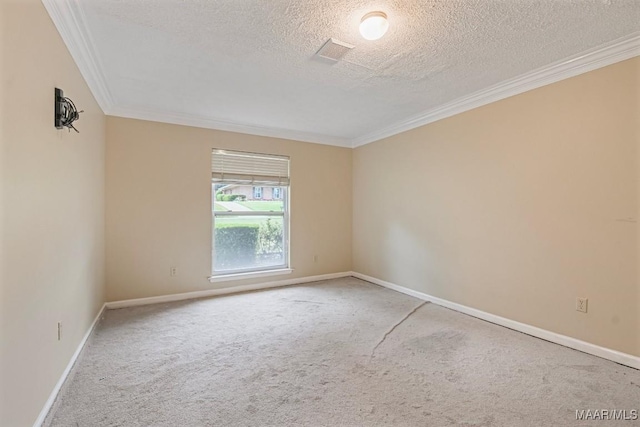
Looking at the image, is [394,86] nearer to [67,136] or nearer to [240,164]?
[240,164]

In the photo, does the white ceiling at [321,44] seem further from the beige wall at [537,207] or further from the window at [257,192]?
the window at [257,192]

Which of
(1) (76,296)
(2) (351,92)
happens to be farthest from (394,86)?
(1) (76,296)

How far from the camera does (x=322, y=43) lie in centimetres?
221

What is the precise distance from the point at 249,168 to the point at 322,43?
2494 mm

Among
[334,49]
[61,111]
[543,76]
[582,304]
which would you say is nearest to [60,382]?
[61,111]

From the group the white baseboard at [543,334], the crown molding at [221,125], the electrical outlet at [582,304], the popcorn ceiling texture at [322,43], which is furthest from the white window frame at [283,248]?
the electrical outlet at [582,304]

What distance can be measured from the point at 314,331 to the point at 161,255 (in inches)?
87.9

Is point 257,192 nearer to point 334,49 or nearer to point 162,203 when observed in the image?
point 162,203

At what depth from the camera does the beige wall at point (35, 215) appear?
129cm

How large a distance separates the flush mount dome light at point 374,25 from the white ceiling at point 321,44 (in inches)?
2.0

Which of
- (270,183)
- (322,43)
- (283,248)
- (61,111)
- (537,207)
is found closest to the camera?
(61,111)

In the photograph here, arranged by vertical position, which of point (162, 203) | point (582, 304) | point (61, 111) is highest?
point (61, 111)

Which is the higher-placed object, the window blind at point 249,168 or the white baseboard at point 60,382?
the window blind at point 249,168

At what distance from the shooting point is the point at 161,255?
12.5 feet
